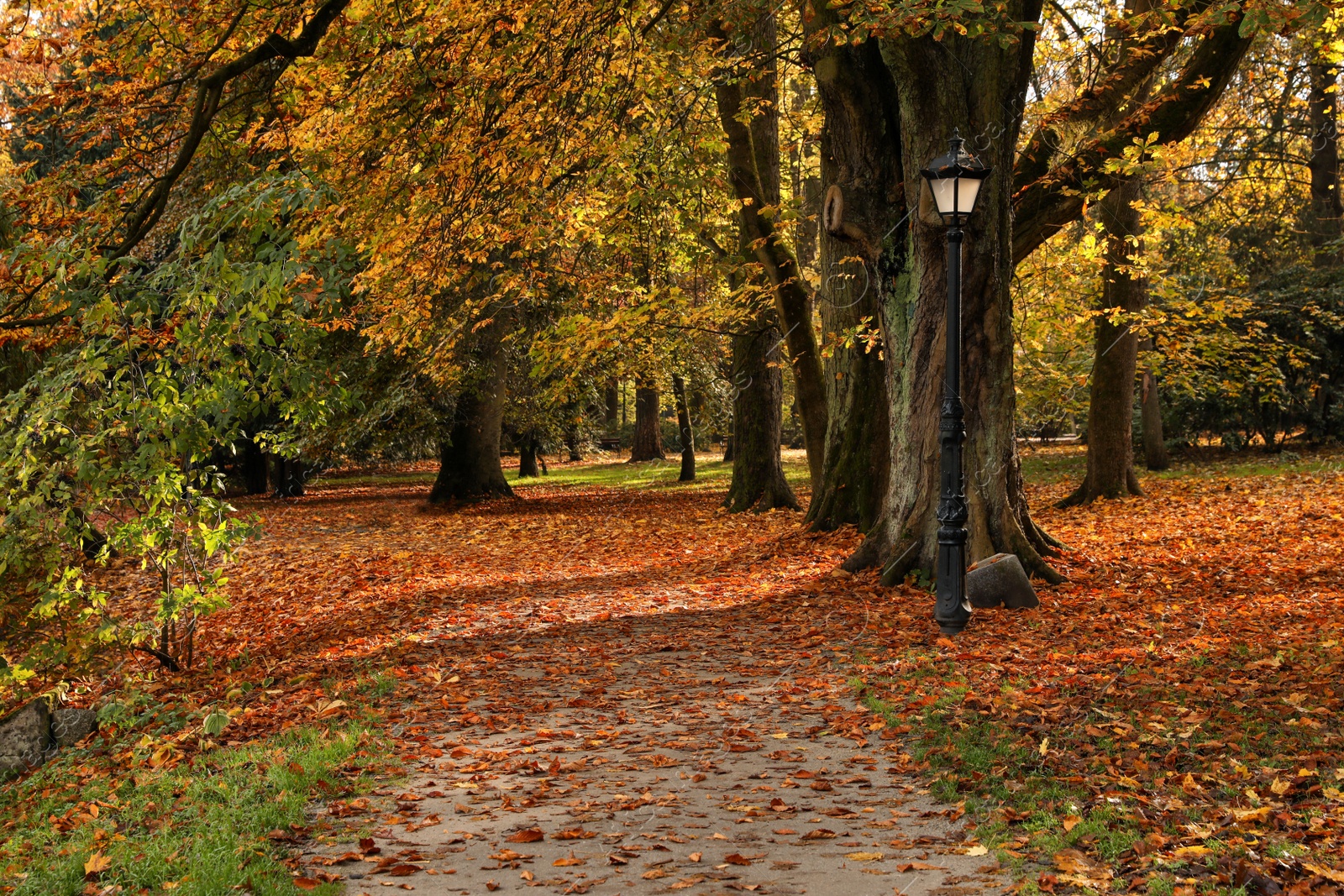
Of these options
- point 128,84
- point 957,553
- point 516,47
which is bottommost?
point 957,553

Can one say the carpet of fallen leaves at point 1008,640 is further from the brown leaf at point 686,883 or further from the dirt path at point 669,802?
the brown leaf at point 686,883

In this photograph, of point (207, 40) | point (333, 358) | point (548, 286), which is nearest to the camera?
point (207, 40)

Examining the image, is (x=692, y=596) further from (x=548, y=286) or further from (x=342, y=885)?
(x=548, y=286)

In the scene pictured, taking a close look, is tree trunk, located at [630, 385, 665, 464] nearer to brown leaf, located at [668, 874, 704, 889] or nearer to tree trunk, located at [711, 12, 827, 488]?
tree trunk, located at [711, 12, 827, 488]

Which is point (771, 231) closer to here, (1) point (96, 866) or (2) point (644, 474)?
(1) point (96, 866)

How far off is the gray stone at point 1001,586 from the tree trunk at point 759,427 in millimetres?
8832

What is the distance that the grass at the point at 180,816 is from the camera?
451 cm

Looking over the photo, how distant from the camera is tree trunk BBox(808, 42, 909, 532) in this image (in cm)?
1062

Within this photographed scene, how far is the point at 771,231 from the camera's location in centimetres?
1577

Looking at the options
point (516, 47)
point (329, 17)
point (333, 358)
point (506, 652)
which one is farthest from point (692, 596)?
point (333, 358)

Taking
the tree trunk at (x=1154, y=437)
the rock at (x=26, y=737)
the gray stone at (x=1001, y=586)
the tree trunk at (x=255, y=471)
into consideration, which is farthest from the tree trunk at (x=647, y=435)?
the rock at (x=26, y=737)

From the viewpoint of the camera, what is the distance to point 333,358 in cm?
2012

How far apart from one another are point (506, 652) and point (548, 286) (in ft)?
45.5

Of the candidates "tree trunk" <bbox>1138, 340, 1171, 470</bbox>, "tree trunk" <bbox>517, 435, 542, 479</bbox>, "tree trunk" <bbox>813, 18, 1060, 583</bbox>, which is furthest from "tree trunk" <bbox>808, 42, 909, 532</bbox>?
"tree trunk" <bbox>517, 435, 542, 479</bbox>
